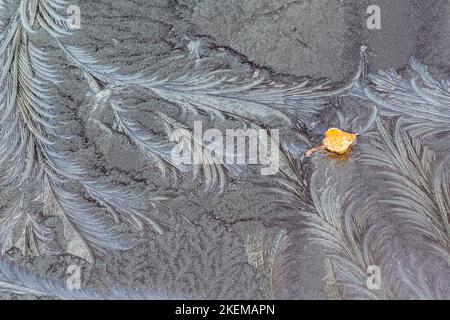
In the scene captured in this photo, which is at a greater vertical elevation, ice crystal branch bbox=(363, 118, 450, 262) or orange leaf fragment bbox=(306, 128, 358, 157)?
orange leaf fragment bbox=(306, 128, 358, 157)

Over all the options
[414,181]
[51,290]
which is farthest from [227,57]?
[51,290]

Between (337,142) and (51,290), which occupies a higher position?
(337,142)

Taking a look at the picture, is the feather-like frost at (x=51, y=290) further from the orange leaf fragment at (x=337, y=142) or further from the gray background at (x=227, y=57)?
the orange leaf fragment at (x=337, y=142)

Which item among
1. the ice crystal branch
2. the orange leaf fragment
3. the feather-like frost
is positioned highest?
the orange leaf fragment

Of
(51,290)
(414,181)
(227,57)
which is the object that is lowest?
(51,290)

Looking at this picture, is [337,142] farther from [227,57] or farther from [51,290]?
[51,290]

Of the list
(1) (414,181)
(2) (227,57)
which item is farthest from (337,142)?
(2) (227,57)

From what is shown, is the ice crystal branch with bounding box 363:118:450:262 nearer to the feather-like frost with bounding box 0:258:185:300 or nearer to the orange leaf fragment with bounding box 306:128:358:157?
the orange leaf fragment with bounding box 306:128:358:157

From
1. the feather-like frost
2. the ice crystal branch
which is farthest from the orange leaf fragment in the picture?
the feather-like frost

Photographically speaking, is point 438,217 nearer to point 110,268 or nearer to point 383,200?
point 383,200

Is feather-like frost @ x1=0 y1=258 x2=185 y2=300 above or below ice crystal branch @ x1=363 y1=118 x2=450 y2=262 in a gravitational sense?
below

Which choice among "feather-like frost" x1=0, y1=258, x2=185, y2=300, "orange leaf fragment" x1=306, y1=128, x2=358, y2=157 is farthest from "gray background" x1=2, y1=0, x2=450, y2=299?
"orange leaf fragment" x1=306, y1=128, x2=358, y2=157
